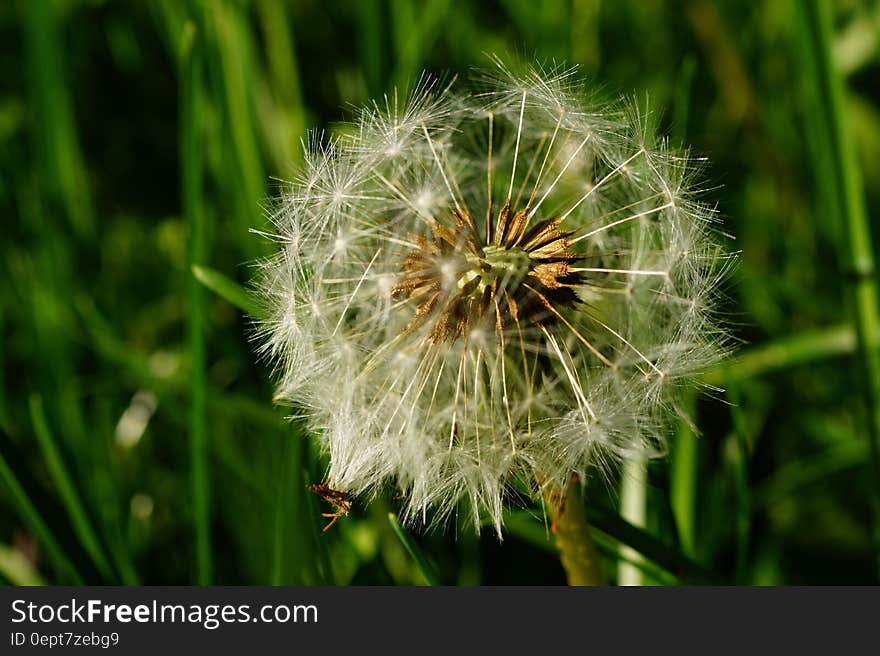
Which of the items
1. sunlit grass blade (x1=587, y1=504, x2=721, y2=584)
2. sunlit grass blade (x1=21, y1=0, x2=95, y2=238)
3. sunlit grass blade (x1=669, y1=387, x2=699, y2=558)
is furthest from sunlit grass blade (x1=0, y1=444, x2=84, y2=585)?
sunlit grass blade (x1=21, y1=0, x2=95, y2=238)

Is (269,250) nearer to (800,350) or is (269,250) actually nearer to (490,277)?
(490,277)

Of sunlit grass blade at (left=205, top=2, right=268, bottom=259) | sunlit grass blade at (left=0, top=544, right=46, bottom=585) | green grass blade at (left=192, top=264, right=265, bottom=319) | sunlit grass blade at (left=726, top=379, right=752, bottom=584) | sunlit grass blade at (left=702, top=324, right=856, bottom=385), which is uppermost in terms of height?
sunlit grass blade at (left=205, top=2, right=268, bottom=259)

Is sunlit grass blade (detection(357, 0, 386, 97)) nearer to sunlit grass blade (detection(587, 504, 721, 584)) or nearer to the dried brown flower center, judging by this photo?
the dried brown flower center

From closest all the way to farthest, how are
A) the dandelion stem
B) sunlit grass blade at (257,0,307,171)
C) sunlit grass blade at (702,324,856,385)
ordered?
the dandelion stem
sunlit grass blade at (702,324,856,385)
sunlit grass blade at (257,0,307,171)

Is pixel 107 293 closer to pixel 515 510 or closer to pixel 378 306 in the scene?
pixel 378 306

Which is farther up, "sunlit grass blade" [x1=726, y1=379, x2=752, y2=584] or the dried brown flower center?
the dried brown flower center

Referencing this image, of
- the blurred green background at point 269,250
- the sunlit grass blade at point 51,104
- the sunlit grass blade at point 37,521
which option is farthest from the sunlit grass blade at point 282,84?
the sunlit grass blade at point 37,521

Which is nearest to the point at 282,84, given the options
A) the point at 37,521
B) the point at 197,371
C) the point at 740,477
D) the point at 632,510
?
the point at 197,371
